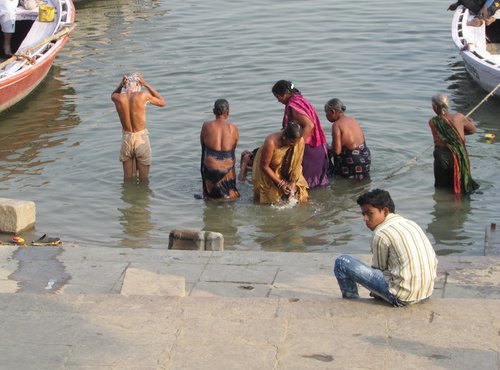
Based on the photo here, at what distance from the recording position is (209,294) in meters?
7.60

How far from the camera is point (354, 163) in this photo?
37.7 feet

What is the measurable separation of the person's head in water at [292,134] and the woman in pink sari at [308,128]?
0.48 m

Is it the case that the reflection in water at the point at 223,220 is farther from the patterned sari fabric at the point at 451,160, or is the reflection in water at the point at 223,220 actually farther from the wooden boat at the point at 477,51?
the wooden boat at the point at 477,51

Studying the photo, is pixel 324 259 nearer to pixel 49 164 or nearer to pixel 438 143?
pixel 438 143

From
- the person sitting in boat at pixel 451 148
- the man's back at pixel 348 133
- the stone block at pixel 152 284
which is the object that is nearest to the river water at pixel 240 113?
the person sitting in boat at pixel 451 148

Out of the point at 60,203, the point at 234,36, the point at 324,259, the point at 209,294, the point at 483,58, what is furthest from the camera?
the point at 234,36

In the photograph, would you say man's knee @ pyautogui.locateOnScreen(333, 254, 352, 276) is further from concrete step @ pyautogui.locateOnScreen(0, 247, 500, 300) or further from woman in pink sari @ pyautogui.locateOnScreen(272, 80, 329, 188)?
woman in pink sari @ pyautogui.locateOnScreen(272, 80, 329, 188)

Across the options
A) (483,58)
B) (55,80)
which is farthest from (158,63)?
(483,58)

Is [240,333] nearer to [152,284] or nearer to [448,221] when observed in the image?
[152,284]

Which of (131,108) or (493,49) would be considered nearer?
(131,108)

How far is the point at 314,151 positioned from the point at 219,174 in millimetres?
1103

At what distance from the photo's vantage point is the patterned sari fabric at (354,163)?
11422 mm

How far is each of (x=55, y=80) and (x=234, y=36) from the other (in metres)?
3.95

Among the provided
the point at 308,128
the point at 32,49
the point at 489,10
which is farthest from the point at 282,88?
the point at 489,10
